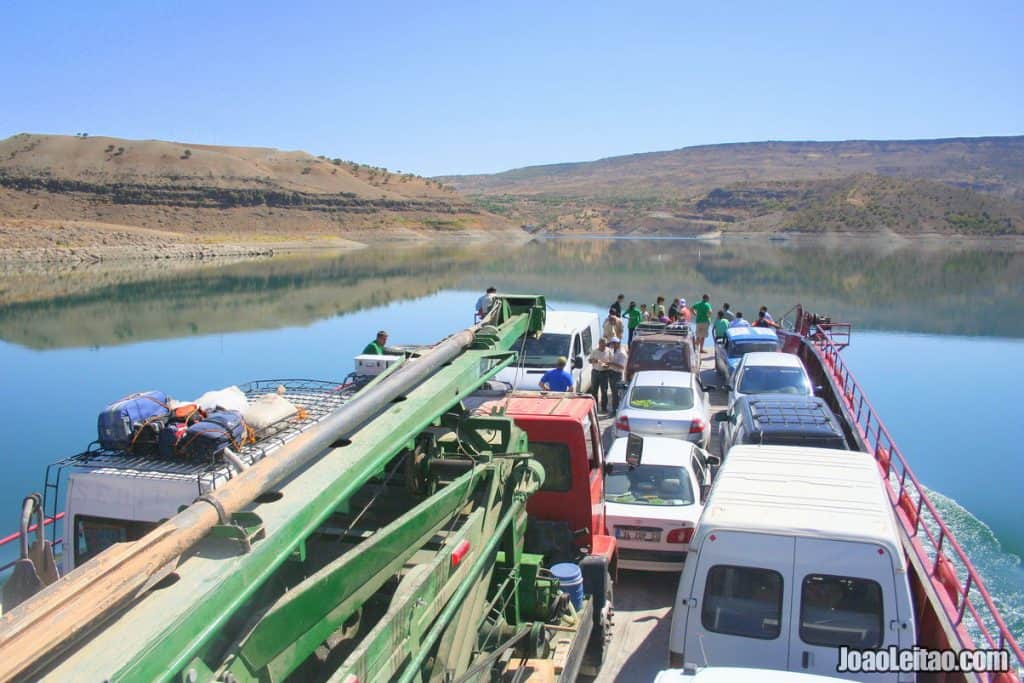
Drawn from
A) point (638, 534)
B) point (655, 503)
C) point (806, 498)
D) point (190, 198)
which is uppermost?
point (190, 198)

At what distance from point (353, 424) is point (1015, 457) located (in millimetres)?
14741

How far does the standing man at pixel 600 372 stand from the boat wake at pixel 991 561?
19.8ft

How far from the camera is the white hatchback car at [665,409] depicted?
12.3 m

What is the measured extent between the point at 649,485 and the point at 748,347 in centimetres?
1038

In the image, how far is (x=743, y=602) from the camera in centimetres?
539

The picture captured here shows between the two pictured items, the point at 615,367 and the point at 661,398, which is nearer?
the point at 661,398

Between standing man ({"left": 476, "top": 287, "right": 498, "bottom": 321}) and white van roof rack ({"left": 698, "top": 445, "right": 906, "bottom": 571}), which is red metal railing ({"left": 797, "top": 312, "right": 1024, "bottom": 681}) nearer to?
white van roof rack ({"left": 698, "top": 445, "right": 906, "bottom": 571})

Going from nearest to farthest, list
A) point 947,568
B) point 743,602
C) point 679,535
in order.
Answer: point 743,602, point 947,568, point 679,535

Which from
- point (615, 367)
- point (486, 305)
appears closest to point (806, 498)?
point (486, 305)

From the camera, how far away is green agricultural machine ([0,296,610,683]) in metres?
2.47

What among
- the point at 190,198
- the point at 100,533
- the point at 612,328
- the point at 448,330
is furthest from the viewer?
the point at 190,198

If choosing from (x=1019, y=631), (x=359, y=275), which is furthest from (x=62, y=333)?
(x=1019, y=631)

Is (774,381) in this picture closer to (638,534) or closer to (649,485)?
(649,485)

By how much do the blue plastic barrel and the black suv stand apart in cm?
437
